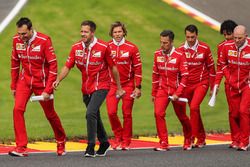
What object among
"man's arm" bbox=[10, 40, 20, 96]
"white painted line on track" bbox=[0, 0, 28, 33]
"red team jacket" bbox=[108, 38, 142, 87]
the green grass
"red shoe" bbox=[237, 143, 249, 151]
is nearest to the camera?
"man's arm" bbox=[10, 40, 20, 96]

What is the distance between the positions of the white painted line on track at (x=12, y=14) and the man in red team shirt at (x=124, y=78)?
15.0 meters

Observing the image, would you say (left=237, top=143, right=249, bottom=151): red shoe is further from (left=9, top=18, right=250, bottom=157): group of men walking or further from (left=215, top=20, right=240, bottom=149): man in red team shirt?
(left=215, top=20, right=240, bottom=149): man in red team shirt

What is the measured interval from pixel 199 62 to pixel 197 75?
229mm

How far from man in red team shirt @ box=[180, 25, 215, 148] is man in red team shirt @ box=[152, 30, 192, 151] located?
330 mm

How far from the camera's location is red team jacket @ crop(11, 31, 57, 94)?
1546 cm

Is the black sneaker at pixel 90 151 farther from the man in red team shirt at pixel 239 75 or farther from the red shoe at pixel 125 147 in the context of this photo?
the man in red team shirt at pixel 239 75

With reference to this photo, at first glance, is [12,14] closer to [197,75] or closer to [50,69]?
[197,75]

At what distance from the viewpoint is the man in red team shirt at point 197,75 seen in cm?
1753

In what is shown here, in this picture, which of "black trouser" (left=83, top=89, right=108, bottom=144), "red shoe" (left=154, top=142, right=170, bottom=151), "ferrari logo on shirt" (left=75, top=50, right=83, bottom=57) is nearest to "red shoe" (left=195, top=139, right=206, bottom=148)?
"red shoe" (left=154, top=142, right=170, bottom=151)

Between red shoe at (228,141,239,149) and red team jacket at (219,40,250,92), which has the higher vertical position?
red team jacket at (219,40,250,92)

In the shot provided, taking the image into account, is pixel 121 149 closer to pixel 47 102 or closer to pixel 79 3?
pixel 47 102

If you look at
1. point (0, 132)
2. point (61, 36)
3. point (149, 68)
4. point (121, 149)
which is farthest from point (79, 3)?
point (121, 149)

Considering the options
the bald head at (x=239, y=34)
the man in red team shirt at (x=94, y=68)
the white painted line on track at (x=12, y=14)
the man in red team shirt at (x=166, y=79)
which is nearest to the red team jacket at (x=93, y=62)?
the man in red team shirt at (x=94, y=68)

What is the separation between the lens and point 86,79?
51.1 feet
